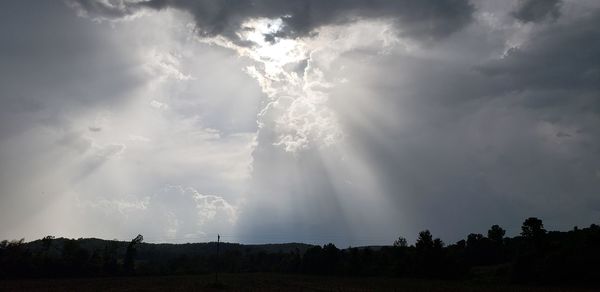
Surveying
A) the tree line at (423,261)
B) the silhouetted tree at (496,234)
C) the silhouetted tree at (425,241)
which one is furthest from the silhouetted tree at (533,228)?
the silhouetted tree at (496,234)

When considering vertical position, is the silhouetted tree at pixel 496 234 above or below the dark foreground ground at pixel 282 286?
above

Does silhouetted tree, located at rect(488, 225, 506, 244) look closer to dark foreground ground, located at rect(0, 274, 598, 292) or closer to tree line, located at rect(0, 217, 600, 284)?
tree line, located at rect(0, 217, 600, 284)

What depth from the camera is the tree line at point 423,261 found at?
78812 millimetres

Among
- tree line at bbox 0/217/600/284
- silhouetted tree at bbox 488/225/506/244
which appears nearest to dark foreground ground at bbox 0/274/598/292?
tree line at bbox 0/217/600/284

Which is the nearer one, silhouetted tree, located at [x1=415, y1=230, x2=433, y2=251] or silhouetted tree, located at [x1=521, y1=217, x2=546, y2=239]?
silhouetted tree, located at [x1=521, y1=217, x2=546, y2=239]

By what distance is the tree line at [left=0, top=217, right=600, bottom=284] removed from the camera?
259 ft

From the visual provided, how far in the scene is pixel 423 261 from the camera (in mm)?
110812

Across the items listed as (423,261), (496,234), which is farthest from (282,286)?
(496,234)

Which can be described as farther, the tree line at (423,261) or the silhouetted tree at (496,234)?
the silhouetted tree at (496,234)

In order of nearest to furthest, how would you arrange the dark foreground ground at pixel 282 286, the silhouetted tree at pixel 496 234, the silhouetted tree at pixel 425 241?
the dark foreground ground at pixel 282 286
the silhouetted tree at pixel 425 241
the silhouetted tree at pixel 496 234

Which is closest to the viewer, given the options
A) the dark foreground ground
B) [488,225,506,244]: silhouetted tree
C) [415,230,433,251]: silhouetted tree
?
the dark foreground ground

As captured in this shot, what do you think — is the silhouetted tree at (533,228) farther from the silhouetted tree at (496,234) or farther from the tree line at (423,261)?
the silhouetted tree at (496,234)

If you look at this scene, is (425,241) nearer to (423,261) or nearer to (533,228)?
(423,261)

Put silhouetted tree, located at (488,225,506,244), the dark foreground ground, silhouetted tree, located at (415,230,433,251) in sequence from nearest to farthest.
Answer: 1. the dark foreground ground
2. silhouetted tree, located at (415,230,433,251)
3. silhouetted tree, located at (488,225,506,244)
